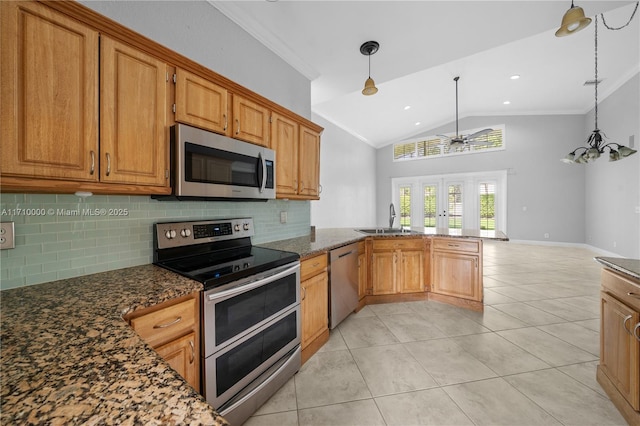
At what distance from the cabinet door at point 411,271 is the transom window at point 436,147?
5674 mm

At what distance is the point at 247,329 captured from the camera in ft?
4.74

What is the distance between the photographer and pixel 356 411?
5.05ft

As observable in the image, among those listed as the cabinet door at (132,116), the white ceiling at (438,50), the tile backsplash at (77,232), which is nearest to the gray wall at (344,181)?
the white ceiling at (438,50)

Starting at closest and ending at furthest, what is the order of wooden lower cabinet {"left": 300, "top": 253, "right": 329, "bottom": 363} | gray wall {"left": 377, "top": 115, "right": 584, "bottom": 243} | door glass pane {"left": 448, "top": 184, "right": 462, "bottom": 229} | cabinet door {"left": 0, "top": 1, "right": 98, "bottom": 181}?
cabinet door {"left": 0, "top": 1, "right": 98, "bottom": 181} < wooden lower cabinet {"left": 300, "top": 253, "right": 329, "bottom": 363} < gray wall {"left": 377, "top": 115, "right": 584, "bottom": 243} < door glass pane {"left": 448, "top": 184, "right": 462, "bottom": 229}

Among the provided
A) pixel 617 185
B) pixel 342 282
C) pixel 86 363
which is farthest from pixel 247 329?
pixel 617 185

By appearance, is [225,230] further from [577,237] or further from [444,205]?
[577,237]

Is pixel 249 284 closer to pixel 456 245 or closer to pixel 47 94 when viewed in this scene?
pixel 47 94

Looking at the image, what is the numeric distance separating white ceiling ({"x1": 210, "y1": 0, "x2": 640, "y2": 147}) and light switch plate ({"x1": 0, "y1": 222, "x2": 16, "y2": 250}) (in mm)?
2088

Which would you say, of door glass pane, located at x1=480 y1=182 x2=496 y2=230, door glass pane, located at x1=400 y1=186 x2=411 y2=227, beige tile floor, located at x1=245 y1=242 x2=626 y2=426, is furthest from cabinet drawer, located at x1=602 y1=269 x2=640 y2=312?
door glass pane, located at x1=400 y1=186 x2=411 y2=227

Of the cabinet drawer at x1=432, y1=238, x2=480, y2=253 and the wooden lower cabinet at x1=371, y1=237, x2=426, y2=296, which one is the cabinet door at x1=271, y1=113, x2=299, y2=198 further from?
the cabinet drawer at x1=432, y1=238, x2=480, y2=253

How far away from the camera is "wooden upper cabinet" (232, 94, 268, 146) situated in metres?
1.86

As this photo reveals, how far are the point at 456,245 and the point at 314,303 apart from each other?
1.96 metres

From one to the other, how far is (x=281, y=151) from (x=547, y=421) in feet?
8.57

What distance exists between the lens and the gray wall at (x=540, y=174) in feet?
22.9
